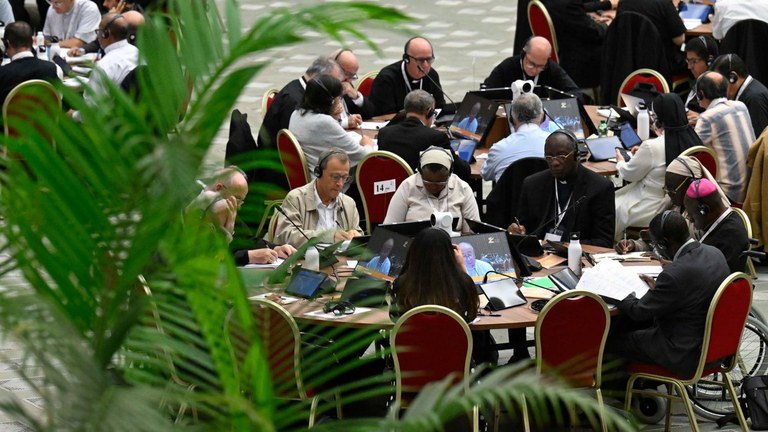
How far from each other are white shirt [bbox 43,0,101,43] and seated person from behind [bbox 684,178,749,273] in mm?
6686

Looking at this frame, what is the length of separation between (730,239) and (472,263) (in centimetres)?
129

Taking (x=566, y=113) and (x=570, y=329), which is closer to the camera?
(x=570, y=329)

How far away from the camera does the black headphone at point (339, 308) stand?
226 inches

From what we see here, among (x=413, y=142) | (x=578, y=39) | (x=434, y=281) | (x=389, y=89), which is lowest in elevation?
(x=578, y=39)

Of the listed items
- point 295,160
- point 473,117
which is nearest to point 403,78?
point 473,117

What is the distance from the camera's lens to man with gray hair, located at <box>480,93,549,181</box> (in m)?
7.89

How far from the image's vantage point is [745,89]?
8.76 m

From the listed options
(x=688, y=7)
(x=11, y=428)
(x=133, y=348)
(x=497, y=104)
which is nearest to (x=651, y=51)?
(x=688, y=7)

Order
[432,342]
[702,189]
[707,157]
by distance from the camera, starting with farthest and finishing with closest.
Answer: [707,157]
[702,189]
[432,342]

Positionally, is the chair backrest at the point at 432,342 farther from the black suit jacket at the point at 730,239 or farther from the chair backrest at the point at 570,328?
the black suit jacket at the point at 730,239

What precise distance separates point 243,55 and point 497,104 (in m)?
7.08

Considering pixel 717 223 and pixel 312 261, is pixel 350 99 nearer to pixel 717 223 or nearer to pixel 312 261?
pixel 312 261

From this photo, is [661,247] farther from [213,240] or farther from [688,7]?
[688,7]

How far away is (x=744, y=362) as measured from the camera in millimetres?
6633
